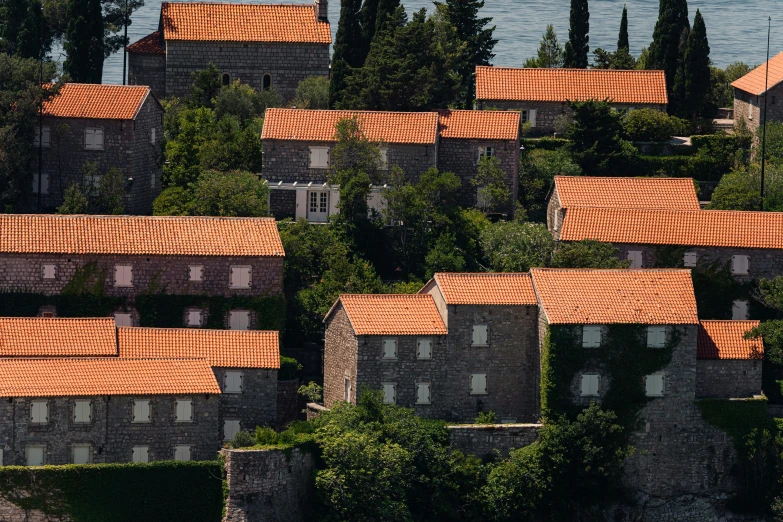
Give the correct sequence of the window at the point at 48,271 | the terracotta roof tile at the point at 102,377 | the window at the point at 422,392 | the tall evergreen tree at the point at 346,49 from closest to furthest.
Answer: the terracotta roof tile at the point at 102,377, the window at the point at 422,392, the window at the point at 48,271, the tall evergreen tree at the point at 346,49

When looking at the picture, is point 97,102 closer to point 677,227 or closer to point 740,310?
point 677,227

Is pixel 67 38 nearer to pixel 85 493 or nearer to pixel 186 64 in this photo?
pixel 186 64

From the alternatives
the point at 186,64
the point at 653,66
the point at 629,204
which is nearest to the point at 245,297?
the point at 629,204

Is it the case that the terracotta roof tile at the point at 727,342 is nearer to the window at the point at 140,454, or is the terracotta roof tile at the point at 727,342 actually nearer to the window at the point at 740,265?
the window at the point at 740,265

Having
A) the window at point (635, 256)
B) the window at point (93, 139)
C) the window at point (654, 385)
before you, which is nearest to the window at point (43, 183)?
the window at point (93, 139)

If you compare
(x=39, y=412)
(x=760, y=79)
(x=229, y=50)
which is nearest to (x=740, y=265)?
(x=760, y=79)
